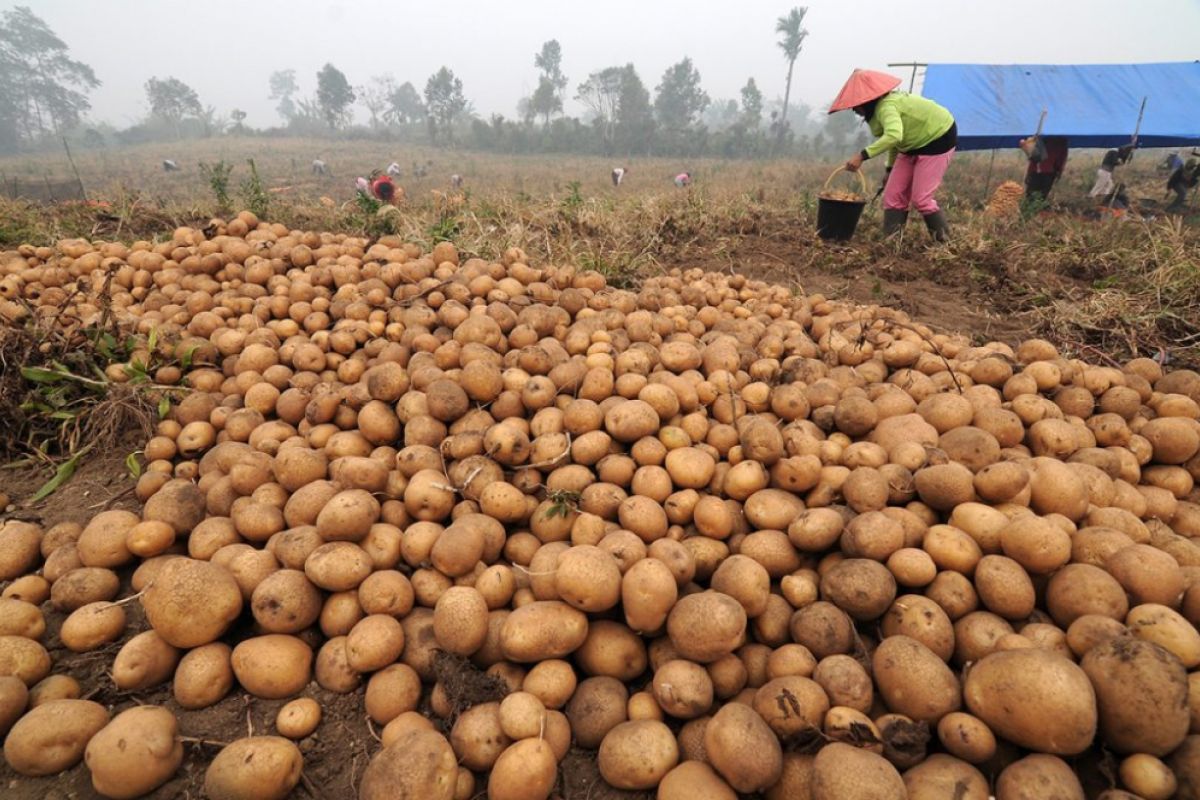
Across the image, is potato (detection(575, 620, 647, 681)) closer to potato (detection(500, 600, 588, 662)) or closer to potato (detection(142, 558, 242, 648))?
potato (detection(500, 600, 588, 662))

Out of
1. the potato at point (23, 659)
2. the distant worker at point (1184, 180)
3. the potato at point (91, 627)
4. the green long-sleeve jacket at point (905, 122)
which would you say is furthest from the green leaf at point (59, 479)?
the distant worker at point (1184, 180)

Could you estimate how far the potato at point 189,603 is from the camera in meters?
2.04

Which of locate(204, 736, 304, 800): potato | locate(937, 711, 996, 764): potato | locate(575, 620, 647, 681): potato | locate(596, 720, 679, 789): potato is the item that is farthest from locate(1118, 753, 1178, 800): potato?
locate(204, 736, 304, 800): potato

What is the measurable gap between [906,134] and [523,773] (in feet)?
27.5

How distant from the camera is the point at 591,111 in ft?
197

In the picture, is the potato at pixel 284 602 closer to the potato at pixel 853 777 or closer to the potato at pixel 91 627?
the potato at pixel 91 627

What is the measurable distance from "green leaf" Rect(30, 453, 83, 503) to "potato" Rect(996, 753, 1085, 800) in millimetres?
4405

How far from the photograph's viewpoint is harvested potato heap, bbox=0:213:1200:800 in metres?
1.71

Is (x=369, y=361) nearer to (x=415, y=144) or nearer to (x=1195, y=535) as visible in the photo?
(x=1195, y=535)

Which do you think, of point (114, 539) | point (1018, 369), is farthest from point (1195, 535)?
point (114, 539)

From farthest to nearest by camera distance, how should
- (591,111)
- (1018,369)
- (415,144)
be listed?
(591,111), (415,144), (1018,369)

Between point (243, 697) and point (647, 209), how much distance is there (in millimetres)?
7762

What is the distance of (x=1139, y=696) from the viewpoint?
1.57 m

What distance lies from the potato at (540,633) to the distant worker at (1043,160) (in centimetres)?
1561
